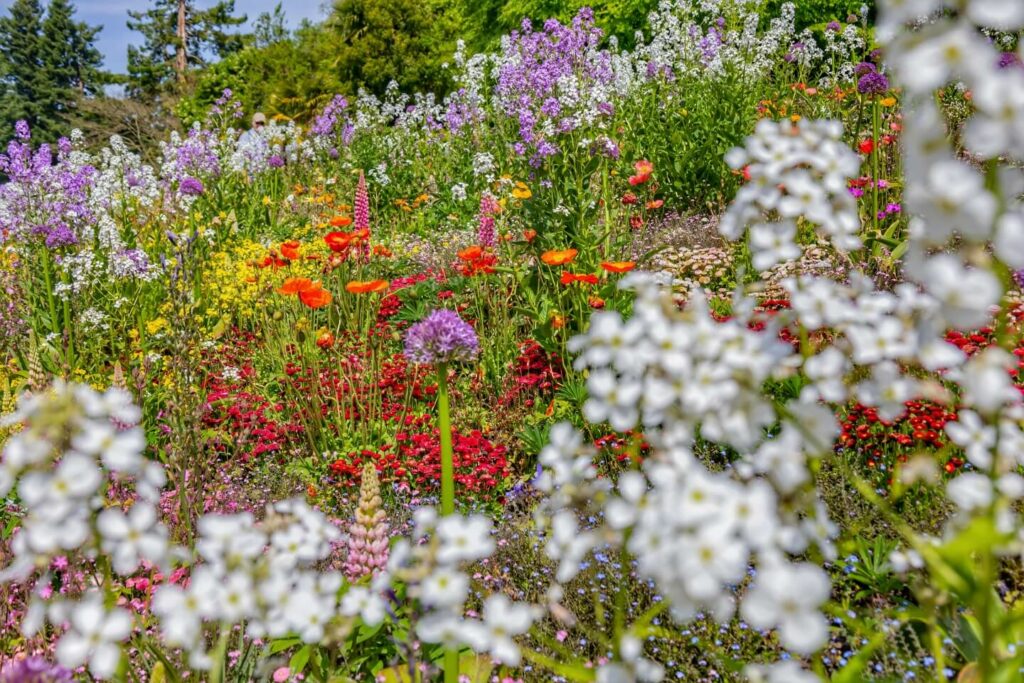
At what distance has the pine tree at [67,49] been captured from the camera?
4069 centimetres

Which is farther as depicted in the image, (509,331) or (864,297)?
(509,331)

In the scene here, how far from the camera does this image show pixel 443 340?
1.89 metres

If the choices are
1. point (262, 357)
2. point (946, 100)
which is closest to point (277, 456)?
point (262, 357)

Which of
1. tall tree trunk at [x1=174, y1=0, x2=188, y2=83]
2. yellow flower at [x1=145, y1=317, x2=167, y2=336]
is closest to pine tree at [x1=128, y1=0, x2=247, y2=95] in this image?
tall tree trunk at [x1=174, y1=0, x2=188, y2=83]

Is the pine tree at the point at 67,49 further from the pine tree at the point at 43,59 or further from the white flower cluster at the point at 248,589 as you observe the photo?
the white flower cluster at the point at 248,589

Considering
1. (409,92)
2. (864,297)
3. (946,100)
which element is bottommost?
(864,297)

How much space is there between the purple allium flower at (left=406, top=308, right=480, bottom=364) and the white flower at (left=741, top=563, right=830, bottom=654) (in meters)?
1.23

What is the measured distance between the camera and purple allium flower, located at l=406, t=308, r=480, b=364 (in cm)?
189

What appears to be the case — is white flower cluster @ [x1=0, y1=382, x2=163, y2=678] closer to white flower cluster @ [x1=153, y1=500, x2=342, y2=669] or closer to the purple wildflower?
white flower cluster @ [x1=153, y1=500, x2=342, y2=669]

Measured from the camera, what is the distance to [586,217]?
471cm

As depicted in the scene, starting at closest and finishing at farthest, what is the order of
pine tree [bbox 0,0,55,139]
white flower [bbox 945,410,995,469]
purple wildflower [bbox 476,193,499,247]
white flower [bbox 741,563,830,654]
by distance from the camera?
white flower [bbox 741,563,830,654]
white flower [bbox 945,410,995,469]
purple wildflower [bbox 476,193,499,247]
pine tree [bbox 0,0,55,139]

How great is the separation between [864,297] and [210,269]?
605cm

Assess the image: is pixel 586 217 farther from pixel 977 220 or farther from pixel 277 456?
pixel 977 220

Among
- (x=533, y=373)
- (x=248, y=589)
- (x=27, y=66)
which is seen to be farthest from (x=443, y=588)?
(x=27, y=66)
